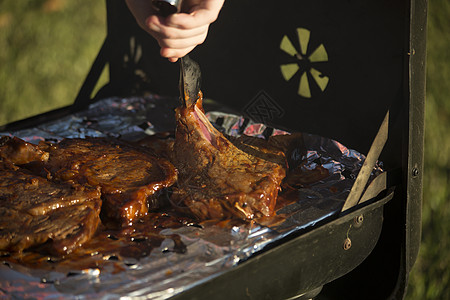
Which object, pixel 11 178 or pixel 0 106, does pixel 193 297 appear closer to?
pixel 11 178

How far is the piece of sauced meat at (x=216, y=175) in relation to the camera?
87.7 inches

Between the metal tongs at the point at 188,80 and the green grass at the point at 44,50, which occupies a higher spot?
the metal tongs at the point at 188,80

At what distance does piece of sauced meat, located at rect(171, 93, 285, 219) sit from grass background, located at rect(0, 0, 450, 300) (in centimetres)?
141

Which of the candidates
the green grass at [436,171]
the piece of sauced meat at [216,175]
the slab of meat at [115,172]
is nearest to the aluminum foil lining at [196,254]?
the piece of sauced meat at [216,175]

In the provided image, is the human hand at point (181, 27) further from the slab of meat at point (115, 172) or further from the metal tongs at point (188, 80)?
the slab of meat at point (115, 172)

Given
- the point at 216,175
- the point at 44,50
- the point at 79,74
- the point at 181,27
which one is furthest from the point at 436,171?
the point at 44,50

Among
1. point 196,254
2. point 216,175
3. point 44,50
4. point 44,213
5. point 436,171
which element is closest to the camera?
point 196,254

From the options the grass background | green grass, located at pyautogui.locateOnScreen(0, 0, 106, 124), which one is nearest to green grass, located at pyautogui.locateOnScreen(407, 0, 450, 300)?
the grass background

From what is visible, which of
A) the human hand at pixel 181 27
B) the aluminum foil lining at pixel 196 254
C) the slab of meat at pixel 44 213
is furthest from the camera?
the human hand at pixel 181 27

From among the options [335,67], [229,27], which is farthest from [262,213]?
[229,27]

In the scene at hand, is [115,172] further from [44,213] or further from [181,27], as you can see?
[181,27]

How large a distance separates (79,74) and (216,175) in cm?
184

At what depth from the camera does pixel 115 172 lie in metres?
2.45

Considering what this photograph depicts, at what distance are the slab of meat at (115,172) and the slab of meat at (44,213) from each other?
0.10 m
